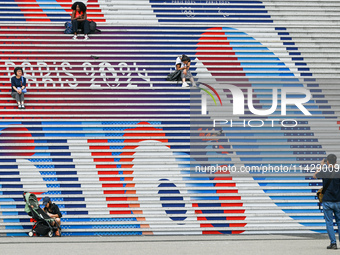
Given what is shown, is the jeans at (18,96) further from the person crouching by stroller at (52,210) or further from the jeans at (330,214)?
the jeans at (330,214)

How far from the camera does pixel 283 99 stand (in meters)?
17.4

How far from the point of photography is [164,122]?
17.0 meters

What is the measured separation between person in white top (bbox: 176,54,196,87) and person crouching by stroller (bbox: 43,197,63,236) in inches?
209

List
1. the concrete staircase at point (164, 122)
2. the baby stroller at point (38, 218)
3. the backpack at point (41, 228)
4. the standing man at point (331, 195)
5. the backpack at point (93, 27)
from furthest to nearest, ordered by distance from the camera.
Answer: the backpack at point (93, 27), the concrete staircase at point (164, 122), the backpack at point (41, 228), the baby stroller at point (38, 218), the standing man at point (331, 195)

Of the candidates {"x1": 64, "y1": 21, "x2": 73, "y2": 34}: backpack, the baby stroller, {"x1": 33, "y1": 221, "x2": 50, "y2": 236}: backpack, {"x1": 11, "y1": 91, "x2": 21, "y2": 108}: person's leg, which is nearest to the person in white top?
{"x1": 64, "y1": 21, "x2": 73, "y2": 34}: backpack

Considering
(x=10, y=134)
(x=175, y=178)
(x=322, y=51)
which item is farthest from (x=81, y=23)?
(x=322, y=51)

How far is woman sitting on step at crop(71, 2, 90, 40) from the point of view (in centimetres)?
1767

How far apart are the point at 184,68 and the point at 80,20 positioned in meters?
3.64

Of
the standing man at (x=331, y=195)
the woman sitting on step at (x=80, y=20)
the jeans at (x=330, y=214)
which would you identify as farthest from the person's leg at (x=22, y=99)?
the jeans at (x=330, y=214)

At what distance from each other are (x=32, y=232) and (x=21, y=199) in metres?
1.07

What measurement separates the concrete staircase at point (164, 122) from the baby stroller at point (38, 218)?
620 mm

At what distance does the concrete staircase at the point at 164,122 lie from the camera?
1631 centimetres

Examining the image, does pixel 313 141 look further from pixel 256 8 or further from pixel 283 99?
pixel 256 8

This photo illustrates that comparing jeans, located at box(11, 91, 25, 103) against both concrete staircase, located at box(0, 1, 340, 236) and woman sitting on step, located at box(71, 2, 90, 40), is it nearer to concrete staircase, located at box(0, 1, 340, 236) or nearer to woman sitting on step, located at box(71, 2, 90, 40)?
concrete staircase, located at box(0, 1, 340, 236)
